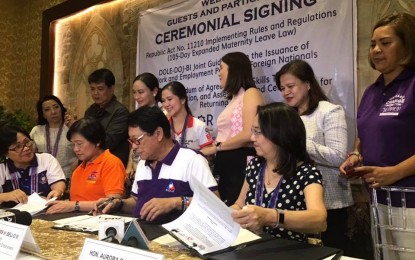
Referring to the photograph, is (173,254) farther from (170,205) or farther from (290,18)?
(290,18)

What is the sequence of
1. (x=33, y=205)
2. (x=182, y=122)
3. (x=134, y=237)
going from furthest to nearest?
(x=182, y=122)
(x=33, y=205)
(x=134, y=237)

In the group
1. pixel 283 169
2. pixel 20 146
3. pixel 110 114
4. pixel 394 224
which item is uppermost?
pixel 110 114

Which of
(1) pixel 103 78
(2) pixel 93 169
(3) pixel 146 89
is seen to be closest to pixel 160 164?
(2) pixel 93 169

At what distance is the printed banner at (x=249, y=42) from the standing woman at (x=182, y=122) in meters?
0.57

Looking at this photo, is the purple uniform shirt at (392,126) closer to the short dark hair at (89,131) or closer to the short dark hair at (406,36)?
the short dark hair at (406,36)

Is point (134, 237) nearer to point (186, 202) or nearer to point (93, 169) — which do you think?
point (186, 202)

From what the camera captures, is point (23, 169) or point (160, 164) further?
point (23, 169)

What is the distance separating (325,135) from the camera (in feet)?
7.33

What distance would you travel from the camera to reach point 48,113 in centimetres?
387

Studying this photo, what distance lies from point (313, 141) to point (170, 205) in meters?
0.84

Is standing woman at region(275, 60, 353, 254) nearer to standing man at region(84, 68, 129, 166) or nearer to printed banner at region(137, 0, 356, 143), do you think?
printed banner at region(137, 0, 356, 143)

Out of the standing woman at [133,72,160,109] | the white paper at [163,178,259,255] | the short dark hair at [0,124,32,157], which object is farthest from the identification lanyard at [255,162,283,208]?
the short dark hair at [0,124,32,157]

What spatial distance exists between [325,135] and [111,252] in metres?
1.49

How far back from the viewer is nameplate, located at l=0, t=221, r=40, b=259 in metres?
1.19
